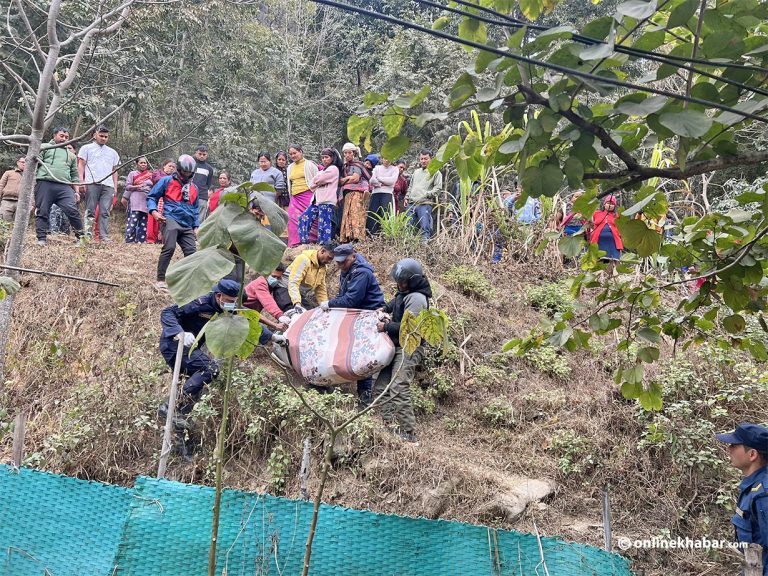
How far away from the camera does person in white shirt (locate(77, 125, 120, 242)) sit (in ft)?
32.8

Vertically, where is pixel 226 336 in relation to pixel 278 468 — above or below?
above

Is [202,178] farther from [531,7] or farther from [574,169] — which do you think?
[574,169]

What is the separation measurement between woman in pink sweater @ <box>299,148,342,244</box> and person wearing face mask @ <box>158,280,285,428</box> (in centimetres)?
305

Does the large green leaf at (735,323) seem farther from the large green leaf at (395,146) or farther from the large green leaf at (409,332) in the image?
the large green leaf at (395,146)

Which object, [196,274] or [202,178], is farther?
[202,178]

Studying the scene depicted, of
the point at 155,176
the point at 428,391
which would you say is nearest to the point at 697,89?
the point at 428,391

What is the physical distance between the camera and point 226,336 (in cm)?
199

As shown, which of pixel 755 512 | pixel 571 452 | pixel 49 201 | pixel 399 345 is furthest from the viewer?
pixel 49 201

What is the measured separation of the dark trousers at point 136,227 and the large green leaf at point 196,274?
32.2ft

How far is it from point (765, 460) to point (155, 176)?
934 centimetres

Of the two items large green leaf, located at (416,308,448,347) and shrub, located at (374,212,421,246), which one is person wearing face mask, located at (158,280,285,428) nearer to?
large green leaf, located at (416,308,448,347)

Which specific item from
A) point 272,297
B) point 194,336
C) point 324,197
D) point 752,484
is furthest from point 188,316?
point 752,484

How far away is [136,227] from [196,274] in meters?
10.0

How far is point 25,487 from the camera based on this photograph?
13.9ft
